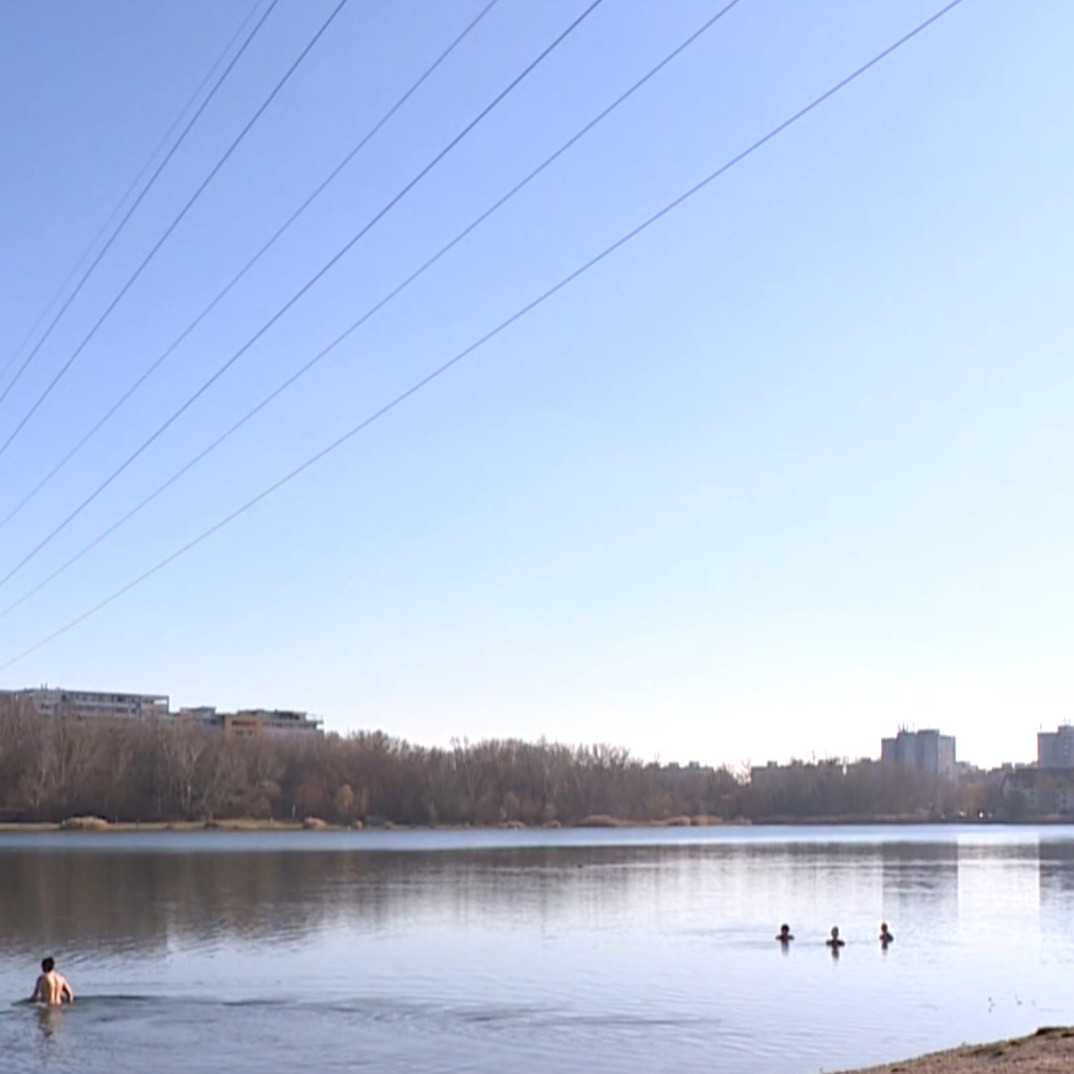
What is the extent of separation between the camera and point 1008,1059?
23797 mm

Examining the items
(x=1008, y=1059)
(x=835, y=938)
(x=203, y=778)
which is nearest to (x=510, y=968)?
(x=835, y=938)

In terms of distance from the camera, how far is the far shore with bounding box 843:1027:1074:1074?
2235cm

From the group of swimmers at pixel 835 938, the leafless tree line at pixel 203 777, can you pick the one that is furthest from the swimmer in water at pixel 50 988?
the leafless tree line at pixel 203 777

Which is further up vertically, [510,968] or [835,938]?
[835,938]

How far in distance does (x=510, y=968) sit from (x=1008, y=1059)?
24686 millimetres

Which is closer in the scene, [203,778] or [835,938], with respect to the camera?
[835,938]

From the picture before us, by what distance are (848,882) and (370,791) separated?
108451 mm

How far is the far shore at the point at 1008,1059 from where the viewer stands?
22.4 meters

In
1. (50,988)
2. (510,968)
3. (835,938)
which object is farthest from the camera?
(835,938)

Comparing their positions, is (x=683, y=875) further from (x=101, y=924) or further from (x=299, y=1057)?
(x=299, y=1057)

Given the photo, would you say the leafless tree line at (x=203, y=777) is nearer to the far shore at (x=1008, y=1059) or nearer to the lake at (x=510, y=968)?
the lake at (x=510, y=968)

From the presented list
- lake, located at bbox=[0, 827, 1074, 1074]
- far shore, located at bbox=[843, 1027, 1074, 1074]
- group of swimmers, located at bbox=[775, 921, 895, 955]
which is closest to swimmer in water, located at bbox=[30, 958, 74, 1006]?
lake, located at bbox=[0, 827, 1074, 1074]

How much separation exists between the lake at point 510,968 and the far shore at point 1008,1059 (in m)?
5.25

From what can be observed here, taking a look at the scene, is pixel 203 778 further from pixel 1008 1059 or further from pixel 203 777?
pixel 1008 1059
